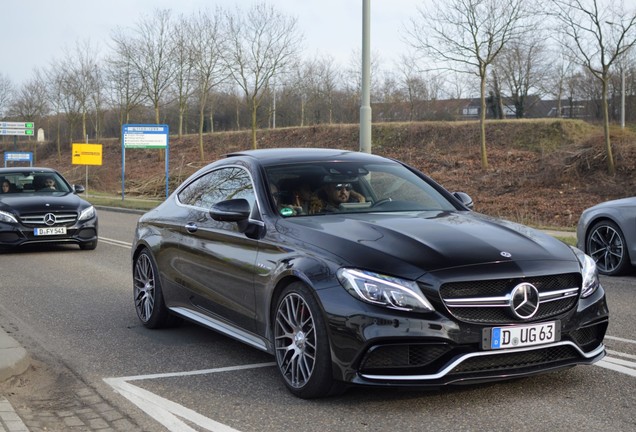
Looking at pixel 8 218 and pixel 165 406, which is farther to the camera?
pixel 8 218

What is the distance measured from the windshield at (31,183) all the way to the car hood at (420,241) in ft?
34.8

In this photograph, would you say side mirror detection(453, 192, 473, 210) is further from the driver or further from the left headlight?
the left headlight

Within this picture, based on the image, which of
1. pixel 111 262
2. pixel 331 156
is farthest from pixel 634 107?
pixel 331 156

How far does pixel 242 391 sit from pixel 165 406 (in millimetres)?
532

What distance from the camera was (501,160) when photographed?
31.5m

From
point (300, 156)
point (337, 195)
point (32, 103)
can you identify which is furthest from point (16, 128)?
point (337, 195)

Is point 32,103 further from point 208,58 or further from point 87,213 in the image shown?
point 87,213

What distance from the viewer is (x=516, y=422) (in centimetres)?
436

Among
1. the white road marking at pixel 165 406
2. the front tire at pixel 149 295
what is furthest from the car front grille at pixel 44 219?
the white road marking at pixel 165 406

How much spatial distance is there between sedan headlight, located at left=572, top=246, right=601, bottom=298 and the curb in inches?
146

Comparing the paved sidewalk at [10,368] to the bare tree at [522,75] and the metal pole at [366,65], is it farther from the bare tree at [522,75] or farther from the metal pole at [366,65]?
the bare tree at [522,75]

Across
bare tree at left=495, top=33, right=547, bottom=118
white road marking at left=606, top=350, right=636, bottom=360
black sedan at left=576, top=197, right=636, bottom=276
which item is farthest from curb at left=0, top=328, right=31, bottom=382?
bare tree at left=495, top=33, right=547, bottom=118

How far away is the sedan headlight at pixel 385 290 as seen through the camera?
4344mm

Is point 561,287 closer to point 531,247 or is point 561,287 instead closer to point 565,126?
point 531,247
